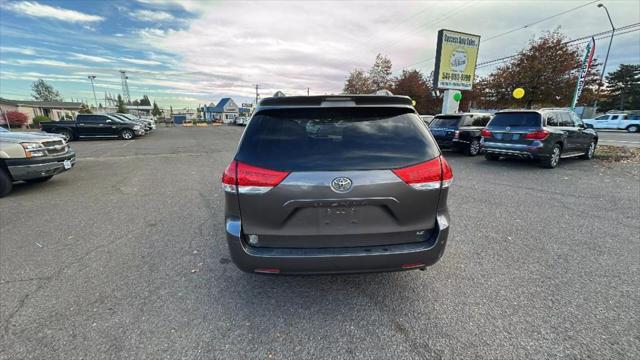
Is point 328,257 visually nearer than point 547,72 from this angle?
Yes

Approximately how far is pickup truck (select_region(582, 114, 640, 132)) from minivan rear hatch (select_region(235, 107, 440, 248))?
32.7 meters

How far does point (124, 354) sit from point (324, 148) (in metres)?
2.05

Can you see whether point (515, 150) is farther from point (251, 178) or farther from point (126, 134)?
point (126, 134)

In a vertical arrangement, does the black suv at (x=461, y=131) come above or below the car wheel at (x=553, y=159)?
above

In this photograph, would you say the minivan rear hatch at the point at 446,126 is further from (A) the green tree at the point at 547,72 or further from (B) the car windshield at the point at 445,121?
(A) the green tree at the point at 547,72

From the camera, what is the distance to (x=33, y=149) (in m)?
5.61

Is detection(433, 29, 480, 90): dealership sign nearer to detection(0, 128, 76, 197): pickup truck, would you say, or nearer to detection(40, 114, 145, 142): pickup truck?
detection(0, 128, 76, 197): pickup truck

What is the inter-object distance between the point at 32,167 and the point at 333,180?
23.1ft

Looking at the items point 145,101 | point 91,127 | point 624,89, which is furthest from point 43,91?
point 624,89

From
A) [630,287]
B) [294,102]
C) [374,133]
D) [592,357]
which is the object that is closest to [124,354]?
[294,102]

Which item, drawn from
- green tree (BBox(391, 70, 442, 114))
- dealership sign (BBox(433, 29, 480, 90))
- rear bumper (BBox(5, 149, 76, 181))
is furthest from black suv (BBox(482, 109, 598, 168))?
green tree (BBox(391, 70, 442, 114))

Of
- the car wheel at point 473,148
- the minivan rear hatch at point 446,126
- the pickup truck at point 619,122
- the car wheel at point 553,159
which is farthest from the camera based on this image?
the pickup truck at point 619,122

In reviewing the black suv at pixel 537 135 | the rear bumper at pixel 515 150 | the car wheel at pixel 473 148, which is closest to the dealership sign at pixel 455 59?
the car wheel at pixel 473 148

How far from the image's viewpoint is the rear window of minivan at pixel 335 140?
201 centimetres
